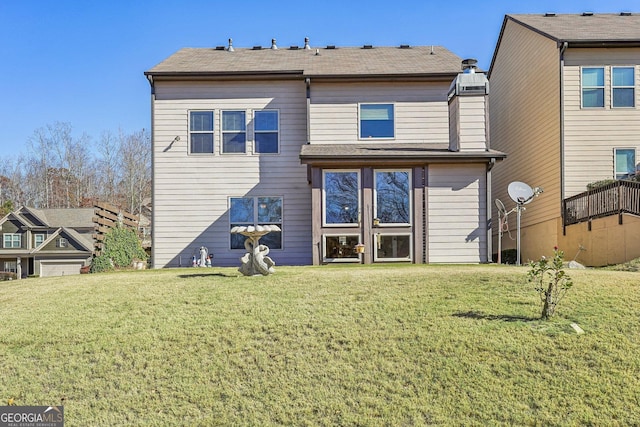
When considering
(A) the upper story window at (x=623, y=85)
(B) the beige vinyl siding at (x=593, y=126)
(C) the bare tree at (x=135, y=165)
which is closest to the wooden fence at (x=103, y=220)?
(B) the beige vinyl siding at (x=593, y=126)

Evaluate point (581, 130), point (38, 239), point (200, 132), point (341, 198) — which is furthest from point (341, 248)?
point (38, 239)

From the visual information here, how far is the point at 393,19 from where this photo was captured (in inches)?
704

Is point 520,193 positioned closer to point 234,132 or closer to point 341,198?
point 341,198

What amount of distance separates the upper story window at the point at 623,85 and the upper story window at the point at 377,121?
21.3ft

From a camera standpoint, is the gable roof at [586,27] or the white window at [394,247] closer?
the white window at [394,247]

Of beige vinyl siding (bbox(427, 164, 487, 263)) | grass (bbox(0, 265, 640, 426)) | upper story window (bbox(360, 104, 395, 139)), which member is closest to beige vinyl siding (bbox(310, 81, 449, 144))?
upper story window (bbox(360, 104, 395, 139))

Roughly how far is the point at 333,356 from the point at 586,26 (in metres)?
15.4

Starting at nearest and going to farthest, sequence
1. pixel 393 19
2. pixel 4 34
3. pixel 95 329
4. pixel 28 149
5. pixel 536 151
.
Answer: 1. pixel 95 329
2. pixel 536 151
3. pixel 393 19
4. pixel 4 34
5. pixel 28 149

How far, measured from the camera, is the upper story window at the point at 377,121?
15.1m

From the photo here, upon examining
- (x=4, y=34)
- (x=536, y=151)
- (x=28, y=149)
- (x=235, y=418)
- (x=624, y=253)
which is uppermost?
(x=4, y=34)

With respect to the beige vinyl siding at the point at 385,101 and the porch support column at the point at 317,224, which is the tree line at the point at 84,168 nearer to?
the beige vinyl siding at the point at 385,101

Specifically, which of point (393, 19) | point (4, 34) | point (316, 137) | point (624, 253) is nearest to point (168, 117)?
point (316, 137)

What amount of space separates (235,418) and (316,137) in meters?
10.9

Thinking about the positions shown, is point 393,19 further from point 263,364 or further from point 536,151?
point 263,364
